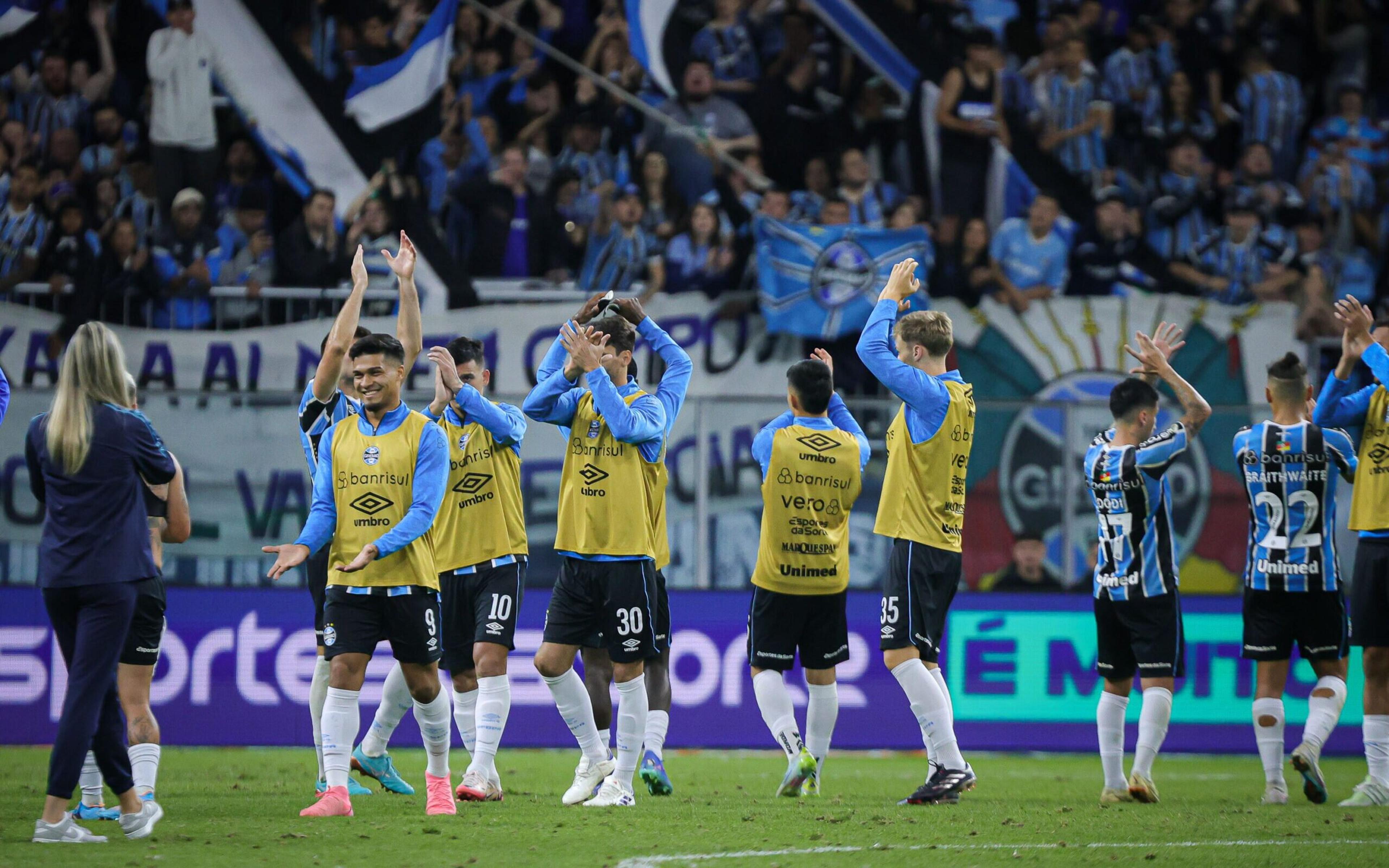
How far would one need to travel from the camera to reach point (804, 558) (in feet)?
29.2

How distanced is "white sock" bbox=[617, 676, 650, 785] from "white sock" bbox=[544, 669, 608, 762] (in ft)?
1.11

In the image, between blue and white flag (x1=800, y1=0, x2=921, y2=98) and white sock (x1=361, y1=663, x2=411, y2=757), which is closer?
white sock (x1=361, y1=663, x2=411, y2=757)

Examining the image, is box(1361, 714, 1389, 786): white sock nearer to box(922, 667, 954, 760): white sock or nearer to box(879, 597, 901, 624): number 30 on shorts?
box(922, 667, 954, 760): white sock

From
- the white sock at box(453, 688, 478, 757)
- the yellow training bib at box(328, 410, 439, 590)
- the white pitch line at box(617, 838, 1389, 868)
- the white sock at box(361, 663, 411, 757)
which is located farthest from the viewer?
the white sock at box(361, 663, 411, 757)

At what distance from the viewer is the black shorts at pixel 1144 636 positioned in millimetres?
8680

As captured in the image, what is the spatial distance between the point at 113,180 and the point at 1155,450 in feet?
36.7

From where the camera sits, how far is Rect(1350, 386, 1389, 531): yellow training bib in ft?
30.1

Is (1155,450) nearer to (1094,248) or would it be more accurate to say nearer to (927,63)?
(1094,248)

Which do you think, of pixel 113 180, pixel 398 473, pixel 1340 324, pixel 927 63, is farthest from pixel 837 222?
pixel 398 473

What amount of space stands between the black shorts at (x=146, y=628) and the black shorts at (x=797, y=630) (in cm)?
327

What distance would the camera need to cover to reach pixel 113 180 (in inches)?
613

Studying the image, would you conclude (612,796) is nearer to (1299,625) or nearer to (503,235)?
(1299,625)

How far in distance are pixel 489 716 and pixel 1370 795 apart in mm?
5015

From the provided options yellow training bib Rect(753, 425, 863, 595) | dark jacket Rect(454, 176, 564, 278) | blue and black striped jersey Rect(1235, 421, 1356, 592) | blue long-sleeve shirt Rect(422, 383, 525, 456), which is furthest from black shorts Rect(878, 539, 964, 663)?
dark jacket Rect(454, 176, 564, 278)
